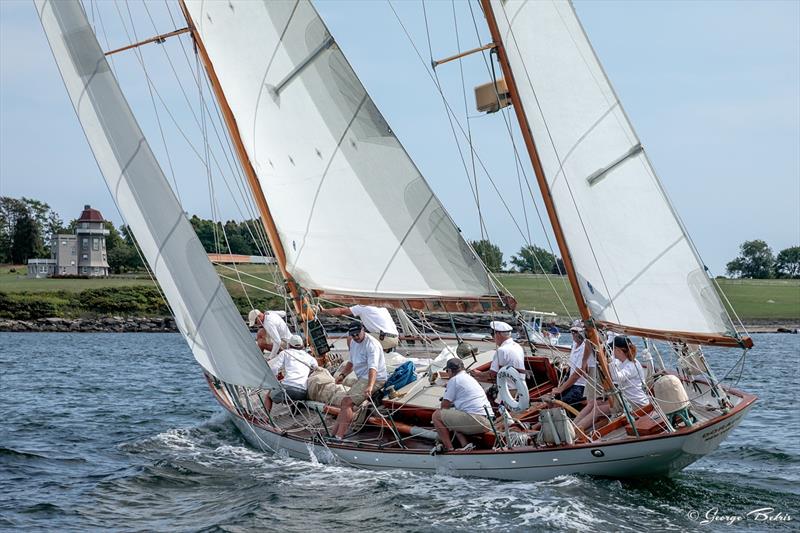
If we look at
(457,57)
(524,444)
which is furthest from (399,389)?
(457,57)

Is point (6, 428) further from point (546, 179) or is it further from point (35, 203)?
point (35, 203)

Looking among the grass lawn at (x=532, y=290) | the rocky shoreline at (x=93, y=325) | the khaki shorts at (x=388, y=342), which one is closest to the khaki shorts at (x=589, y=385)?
the khaki shorts at (x=388, y=342)

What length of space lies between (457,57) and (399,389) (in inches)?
221

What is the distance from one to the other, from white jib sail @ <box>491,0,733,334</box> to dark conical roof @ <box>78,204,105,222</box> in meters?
108

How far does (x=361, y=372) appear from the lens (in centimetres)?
1512

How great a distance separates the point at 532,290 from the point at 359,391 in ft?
273

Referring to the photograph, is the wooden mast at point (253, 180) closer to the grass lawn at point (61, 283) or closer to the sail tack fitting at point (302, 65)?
the sail tack fitting at point (302, 65)

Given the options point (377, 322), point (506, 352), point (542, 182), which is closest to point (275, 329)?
point (377, 322)

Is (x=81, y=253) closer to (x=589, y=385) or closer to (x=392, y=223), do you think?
(x=392, y=223)

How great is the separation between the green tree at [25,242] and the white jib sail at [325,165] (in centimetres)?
11806

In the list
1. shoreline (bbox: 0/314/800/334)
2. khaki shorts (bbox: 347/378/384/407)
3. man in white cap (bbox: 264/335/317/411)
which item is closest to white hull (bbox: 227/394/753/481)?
khaki shorts (bbox: 347/378/384/407)

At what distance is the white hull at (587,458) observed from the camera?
12.5 m

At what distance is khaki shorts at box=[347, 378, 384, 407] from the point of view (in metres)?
14.9

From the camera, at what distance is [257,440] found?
653 inches
